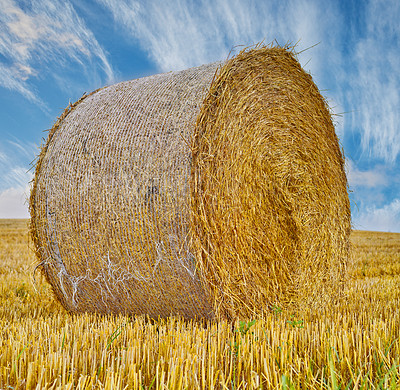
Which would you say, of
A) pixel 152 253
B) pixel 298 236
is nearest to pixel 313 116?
pixel 298 236

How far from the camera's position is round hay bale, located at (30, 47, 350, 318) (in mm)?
3172

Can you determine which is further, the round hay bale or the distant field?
the round hay bale

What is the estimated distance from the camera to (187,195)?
3061mm

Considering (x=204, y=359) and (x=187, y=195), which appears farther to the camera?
(x=187, y=195)

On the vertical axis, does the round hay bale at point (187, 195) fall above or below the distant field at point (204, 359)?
above

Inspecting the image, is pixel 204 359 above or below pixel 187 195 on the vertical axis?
below

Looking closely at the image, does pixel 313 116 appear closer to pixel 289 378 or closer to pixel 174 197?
pixel 174 197

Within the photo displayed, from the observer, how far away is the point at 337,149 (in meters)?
5.06

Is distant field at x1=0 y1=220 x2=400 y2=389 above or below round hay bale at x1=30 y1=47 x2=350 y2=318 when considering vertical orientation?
below

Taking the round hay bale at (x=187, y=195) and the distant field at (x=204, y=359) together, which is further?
the round hay bale at (x=187, y=195)

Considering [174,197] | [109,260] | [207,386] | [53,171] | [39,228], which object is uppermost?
[53,171]

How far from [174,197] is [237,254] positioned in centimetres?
78

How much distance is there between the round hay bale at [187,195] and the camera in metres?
3.17

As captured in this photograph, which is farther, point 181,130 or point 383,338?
point 181,130
